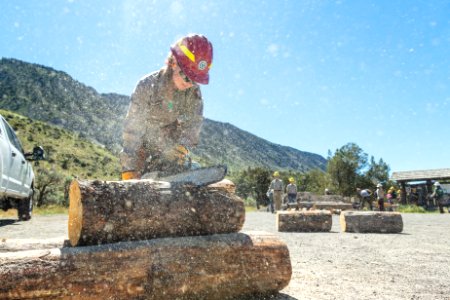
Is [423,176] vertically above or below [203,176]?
above

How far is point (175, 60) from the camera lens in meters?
3.23

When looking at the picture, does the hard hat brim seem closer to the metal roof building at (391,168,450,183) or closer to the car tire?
the car tire

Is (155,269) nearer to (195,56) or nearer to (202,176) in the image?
(202,176)

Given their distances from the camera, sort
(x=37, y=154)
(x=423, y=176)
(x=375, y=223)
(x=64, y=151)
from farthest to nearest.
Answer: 1. (x=64, y=151)
2. (x=423, y=176)
3. (x=375, y=223)
4. (x=37, y=154)

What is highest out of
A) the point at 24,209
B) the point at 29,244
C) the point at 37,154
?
the point at 37,154

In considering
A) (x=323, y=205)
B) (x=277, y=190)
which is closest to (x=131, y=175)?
(x=277, y=190)

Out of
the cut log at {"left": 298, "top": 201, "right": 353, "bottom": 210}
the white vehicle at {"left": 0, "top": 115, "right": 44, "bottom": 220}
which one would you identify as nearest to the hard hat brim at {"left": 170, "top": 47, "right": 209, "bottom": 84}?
the white vehicle at {"left": 0, "top": 115, "right": 44, "bottom": 220}

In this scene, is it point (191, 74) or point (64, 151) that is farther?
point (64, 151)

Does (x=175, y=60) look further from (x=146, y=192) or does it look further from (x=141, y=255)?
(x=141, y=255)

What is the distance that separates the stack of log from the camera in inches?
81.7

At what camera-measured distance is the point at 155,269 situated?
2.35 metres

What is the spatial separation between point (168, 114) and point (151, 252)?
136 cm

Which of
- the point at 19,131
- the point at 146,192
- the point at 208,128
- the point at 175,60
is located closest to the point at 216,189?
the point at 146,192

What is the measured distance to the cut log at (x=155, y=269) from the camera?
203 centimetres
